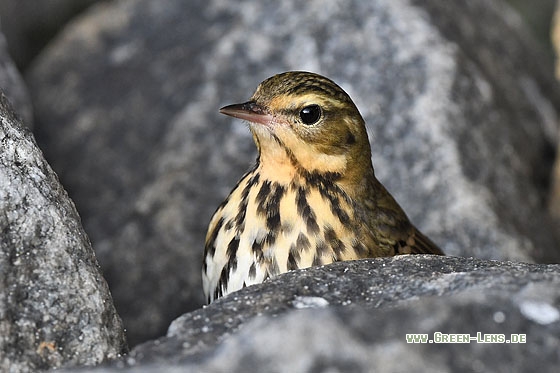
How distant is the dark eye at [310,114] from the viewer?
16.0 ft

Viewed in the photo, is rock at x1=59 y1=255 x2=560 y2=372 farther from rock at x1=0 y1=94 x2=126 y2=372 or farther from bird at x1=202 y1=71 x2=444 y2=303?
bird at x1=202 y1=71 x2=444 y2=303

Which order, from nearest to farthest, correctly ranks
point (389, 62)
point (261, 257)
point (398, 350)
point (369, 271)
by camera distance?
point (398, 350) < point (369, 271) < point (261, 257) < point (389, 62)

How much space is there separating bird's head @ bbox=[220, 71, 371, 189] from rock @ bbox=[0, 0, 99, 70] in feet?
15.5

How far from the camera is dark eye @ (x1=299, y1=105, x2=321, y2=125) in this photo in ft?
16.0

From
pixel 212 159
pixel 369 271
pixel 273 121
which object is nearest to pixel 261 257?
pixel 273 121

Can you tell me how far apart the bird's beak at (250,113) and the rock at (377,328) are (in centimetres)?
141

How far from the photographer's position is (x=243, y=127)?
7.03 meters

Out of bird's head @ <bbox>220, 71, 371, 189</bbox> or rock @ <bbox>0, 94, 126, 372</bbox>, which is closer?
rock @ <bbox>0, 94, 126, 372</bbox>

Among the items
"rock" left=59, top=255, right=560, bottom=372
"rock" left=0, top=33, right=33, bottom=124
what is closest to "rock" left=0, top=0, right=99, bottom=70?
"rock" left=0, top=33, right=33, bottom=124

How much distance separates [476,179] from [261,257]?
2.35m

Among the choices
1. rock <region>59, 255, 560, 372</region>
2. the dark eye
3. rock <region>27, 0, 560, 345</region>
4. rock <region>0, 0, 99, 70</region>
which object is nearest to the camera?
rock <region>59, 255, 560, 372</region>

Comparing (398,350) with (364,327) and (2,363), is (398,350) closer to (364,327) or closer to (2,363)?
(364,327)

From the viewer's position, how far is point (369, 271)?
387 cm

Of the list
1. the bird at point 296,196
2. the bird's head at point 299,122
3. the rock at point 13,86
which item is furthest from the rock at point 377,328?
the rock at point 13,86
